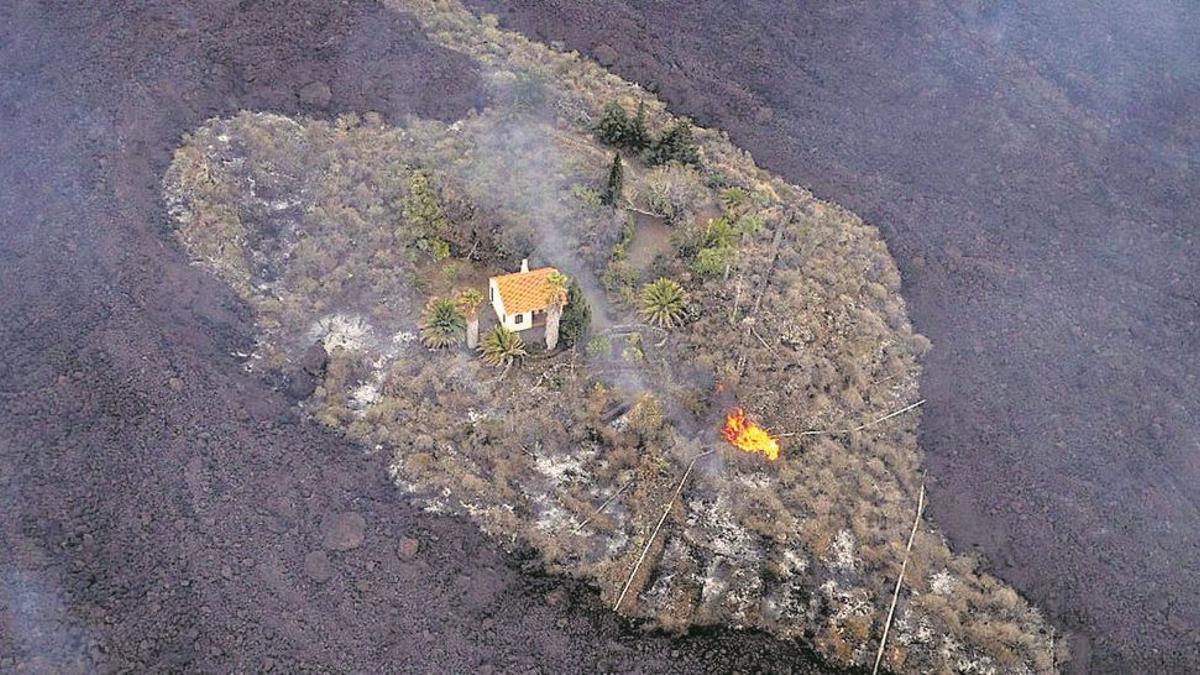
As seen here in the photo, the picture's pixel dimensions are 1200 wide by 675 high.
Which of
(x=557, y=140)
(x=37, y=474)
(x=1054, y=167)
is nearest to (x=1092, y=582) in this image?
(x=1054, y=167)

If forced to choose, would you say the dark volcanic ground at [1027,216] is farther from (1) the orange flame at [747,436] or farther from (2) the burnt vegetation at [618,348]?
(1) the orange flame at [747,436]

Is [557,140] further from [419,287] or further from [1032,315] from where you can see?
[1032,315]

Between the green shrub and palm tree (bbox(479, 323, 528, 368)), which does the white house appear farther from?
the green shrub

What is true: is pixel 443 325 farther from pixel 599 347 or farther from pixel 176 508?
pixel 176 508

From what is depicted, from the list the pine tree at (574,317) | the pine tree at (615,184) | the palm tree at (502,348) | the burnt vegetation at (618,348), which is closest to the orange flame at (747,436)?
the burnt vegetation at (618,348)

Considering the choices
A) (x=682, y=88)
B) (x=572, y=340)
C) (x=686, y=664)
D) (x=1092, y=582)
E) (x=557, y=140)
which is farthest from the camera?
(x=682, y=88)
